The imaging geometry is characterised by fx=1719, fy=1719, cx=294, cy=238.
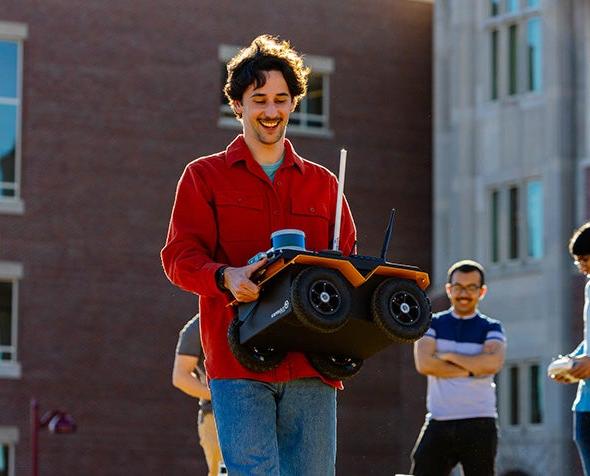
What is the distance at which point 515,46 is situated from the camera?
34.2 m

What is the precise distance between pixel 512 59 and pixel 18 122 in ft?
32.9

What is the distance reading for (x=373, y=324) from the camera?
6355 millimetres

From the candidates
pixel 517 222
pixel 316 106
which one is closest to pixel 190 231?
pixel 517 222

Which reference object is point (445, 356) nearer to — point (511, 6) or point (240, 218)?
point (240, 218)

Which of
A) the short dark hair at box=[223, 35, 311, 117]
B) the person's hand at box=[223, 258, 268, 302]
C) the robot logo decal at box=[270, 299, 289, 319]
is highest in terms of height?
the short dark hair at box=[223, 35, 311, 117]

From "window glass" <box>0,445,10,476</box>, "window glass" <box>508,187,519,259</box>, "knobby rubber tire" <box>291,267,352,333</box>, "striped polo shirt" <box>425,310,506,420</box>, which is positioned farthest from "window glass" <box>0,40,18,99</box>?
"knobby rubber tire" <box>291,267,352,333</box>

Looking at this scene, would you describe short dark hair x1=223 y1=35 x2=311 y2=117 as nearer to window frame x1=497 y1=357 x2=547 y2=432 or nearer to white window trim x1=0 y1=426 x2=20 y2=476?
window frame x1=497 y1=357 x2=547 y2=432

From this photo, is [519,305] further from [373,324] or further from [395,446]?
[373,324]

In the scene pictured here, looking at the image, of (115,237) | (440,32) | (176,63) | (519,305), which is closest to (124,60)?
(176,63)

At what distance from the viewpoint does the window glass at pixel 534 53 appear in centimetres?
3334

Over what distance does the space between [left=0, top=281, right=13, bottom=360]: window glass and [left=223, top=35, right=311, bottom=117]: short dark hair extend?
92.6 feet

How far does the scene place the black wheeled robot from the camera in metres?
6.21

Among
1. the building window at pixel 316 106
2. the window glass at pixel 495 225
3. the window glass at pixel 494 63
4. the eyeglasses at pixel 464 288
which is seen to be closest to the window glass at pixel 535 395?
the window glass at pixel 495 225

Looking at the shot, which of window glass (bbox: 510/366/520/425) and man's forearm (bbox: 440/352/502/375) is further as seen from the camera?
window glass (bbox: 510/366/520/425)
